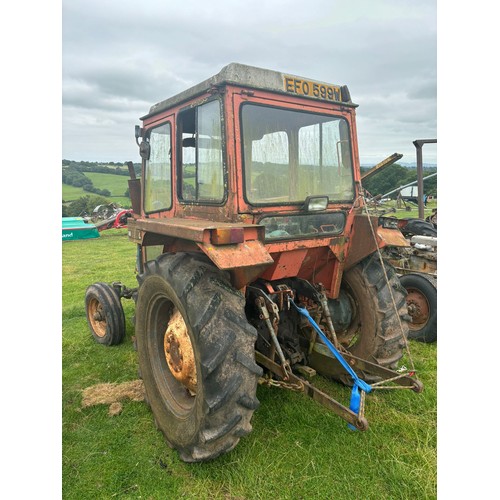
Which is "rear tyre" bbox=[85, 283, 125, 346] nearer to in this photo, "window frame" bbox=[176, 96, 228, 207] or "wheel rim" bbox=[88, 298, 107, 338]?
"wheel rim" bbox=[88, 298, 107, 338]

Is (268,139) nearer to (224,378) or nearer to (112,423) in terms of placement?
(224,378)

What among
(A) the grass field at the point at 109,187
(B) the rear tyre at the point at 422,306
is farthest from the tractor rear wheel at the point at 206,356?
(A) the grass field at the point at 109,187

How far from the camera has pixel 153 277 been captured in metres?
2.82

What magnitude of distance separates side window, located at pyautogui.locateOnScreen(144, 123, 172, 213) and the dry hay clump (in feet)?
5.33

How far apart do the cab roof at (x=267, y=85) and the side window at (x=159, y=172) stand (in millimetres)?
303

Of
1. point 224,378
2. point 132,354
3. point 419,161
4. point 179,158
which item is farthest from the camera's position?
point 419,161

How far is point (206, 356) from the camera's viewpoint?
91.3 inches

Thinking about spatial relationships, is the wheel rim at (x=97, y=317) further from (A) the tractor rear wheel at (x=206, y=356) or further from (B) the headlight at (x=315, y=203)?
(B) the headlight at (x=315, y=203)

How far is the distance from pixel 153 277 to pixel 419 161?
4.41m

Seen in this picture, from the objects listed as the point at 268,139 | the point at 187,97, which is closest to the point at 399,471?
the point at 268,139

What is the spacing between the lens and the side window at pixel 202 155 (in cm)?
280

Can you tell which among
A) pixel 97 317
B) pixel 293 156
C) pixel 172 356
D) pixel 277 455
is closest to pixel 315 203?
pixel 293 156

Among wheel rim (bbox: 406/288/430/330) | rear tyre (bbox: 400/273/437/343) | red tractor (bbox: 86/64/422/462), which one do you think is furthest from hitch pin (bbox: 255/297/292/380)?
wheel rim (bbox: 406/288/430/330)

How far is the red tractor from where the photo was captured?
7.80 feet
